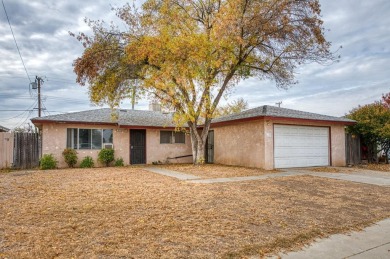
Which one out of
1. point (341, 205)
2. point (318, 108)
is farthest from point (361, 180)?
point (318, 108)

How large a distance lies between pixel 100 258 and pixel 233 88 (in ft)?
50.3

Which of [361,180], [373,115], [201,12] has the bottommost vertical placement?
[361,180]

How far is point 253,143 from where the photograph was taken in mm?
14867

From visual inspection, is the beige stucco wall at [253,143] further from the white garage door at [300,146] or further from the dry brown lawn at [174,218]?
the dry brown lawn at [174,218]

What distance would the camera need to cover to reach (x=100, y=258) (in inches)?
131

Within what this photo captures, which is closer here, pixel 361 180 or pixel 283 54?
pixel 361 180

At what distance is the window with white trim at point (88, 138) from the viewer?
53.4ft

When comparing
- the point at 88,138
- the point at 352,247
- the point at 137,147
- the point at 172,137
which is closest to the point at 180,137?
the point at 172,137

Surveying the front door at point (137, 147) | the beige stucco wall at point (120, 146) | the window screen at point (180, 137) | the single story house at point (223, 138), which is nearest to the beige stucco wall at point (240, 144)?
the single story house at point (223, 138)

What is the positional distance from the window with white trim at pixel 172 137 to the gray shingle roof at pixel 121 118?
714 millimetres

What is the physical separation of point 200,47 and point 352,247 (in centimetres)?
1104

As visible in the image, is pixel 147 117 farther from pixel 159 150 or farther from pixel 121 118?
pixel 159 150

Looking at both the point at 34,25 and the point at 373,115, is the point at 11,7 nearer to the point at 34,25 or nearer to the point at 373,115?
the point at 34,25

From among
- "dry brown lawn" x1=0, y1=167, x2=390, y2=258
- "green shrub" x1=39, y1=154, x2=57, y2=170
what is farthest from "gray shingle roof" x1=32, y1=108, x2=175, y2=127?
"dry brown lawn" x1=0, y1=167, x2=390, y2=258
